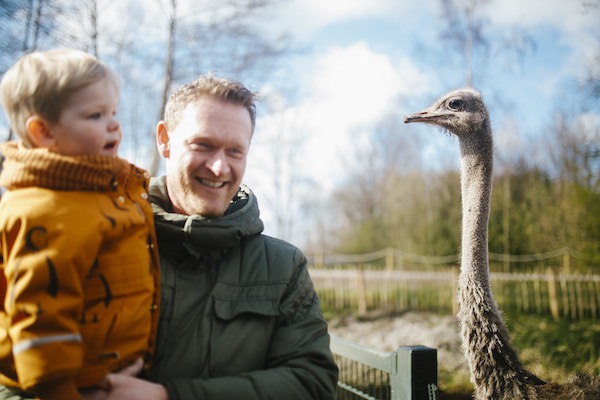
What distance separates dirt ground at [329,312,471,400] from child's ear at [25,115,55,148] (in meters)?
5.39

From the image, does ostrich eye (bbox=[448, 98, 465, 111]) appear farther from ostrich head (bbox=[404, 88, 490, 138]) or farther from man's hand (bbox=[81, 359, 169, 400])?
man's hand (bbox=[81, 359, 169, 400])

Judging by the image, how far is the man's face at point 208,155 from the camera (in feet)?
6.32

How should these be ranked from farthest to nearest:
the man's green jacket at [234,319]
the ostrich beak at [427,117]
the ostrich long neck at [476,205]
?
the ostrich beak at [427,117] < the ostrich long neck at [476,205] < the man's green jacket at [234,319]

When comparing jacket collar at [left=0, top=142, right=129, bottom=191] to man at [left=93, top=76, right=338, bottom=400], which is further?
man at [left=93, top=76, right=338, bottom=400]

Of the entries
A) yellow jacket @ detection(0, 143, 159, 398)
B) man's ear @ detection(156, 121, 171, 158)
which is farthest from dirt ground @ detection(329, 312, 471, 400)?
yellow jacket @ detection(0, 143, 159, 398)

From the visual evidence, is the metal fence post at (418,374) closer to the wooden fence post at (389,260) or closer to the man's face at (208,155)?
the man's face at (208,155)

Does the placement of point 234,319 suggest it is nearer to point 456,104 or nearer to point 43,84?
point 43,84

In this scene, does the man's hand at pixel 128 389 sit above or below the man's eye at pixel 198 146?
below

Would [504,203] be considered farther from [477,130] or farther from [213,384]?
[213,384]

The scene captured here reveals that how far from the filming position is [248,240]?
6.66 ft

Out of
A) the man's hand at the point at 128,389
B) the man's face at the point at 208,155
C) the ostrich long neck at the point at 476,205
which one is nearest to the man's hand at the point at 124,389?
the man's hand at the point at 128,389

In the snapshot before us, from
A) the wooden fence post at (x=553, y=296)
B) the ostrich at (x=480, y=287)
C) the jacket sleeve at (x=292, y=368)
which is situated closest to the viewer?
the jacket sleeve at (x=292, y=368)

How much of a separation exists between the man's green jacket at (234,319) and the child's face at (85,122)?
396 millimetres

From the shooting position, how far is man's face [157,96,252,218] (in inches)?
75.9
